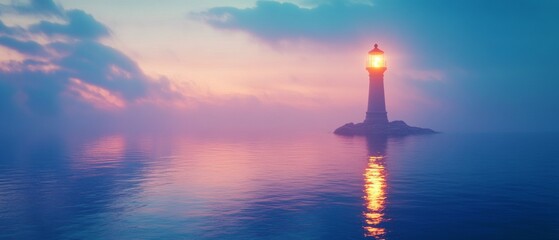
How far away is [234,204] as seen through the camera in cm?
3325

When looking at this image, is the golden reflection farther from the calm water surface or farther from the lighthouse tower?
the lighthouse tower

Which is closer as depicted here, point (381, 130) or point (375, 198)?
point (375, 198)

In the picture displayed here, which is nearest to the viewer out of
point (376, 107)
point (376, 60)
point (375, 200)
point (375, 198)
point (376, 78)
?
point (375, 200)

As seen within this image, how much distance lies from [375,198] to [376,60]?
92889 mm

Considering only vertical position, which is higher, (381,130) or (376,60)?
(376,60)

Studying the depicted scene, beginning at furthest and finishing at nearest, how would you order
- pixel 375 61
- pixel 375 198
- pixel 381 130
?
pixel 381 130 → pixel 375 61 → pixel 375 198

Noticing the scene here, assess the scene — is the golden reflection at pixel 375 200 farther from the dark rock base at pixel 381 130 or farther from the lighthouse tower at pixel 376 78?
the dark rock base at pixel 381 130

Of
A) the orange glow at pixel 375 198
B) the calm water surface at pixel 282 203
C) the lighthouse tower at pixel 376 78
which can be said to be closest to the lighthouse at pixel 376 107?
the lighthouse tower at pixel 376 78

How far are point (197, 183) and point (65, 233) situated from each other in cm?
1931

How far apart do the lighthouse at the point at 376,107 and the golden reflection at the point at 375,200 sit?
66.3 metres

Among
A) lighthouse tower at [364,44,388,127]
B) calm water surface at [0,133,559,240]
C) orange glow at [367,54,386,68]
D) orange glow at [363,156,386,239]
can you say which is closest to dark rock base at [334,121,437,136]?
lighthouse tower at [364,44,388,127]

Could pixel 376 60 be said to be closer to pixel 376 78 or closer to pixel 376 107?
pixel 376 78

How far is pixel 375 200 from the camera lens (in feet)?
113

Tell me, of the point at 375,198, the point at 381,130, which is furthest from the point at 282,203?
the point at 381,130
